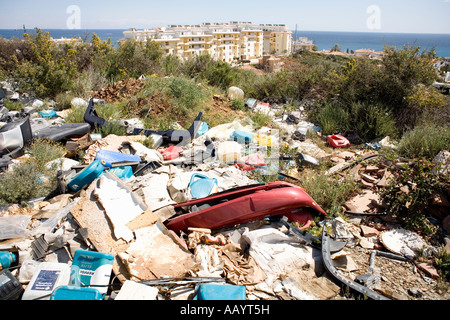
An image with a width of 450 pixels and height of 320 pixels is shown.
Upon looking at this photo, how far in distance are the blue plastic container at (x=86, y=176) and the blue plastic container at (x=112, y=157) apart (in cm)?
41

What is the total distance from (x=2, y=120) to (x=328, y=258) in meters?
6.77

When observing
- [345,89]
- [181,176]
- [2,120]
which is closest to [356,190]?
[181,176]

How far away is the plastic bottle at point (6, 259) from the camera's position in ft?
8.02

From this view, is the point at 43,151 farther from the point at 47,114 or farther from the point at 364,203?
the point at 364,203

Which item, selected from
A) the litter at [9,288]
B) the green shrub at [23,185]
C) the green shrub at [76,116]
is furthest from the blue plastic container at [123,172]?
the green shrub at [76,116]

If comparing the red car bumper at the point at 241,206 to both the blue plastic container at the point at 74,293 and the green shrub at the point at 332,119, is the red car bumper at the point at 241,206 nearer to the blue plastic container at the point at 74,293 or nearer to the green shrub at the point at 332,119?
the blue plastic container at the point at 74,293

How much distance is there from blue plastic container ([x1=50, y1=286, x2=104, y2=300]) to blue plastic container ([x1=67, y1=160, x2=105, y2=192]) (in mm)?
1620

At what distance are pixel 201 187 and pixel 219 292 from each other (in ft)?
5.00

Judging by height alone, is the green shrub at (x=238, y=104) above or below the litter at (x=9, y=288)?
above

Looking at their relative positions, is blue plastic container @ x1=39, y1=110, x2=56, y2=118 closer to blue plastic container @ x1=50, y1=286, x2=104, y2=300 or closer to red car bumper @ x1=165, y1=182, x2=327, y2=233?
red car bumper @ x1=165, y1=182, x2=327, y2=233

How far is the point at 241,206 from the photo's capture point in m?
2.92

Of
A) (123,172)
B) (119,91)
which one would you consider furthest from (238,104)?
(123,172)

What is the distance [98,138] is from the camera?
4941mm
